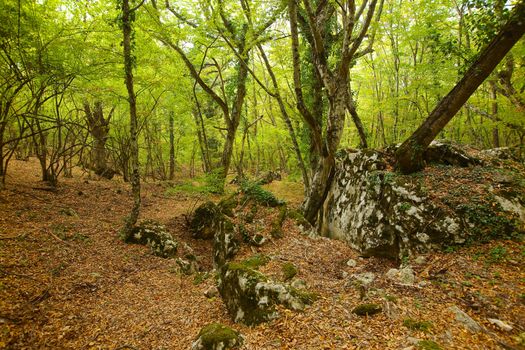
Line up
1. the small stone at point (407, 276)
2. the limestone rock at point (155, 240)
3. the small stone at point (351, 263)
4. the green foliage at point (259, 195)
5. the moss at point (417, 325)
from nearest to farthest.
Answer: the moss at point (417, 325) < the small stone at point (407, 276) < the small stone at point (351, 263) < the limestone rock at point (155, 240) < the green foliage at point (259, 195)

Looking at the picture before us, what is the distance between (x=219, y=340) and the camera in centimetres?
366

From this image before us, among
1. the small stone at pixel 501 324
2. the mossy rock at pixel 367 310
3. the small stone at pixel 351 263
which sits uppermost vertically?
the small stone at pixel 501 324

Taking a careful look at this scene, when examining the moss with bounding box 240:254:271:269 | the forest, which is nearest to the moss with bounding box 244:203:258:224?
the forest

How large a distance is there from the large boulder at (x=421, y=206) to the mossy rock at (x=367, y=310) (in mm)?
2204

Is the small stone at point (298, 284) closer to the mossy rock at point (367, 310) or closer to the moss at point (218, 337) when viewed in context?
the mossy rock at point (367, 310)

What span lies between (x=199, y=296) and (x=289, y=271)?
6.61 feet

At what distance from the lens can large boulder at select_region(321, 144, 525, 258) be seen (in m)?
5.32

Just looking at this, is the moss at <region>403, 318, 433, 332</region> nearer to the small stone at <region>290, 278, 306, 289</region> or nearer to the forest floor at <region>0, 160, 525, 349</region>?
the forest floor at <region>0, 160, 525, 349</region>

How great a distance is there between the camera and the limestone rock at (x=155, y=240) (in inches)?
310

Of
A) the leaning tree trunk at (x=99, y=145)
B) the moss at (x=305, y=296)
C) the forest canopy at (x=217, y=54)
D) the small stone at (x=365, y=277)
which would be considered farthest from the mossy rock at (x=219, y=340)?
the leaning tree trunk at (x=99, y=145)

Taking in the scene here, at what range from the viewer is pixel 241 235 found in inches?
314

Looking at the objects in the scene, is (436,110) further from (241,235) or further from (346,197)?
(241,235)

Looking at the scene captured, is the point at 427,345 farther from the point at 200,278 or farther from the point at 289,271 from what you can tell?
the point at 200,278

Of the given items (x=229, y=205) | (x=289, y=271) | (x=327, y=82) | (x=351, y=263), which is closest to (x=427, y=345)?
(x=289, y=271)
